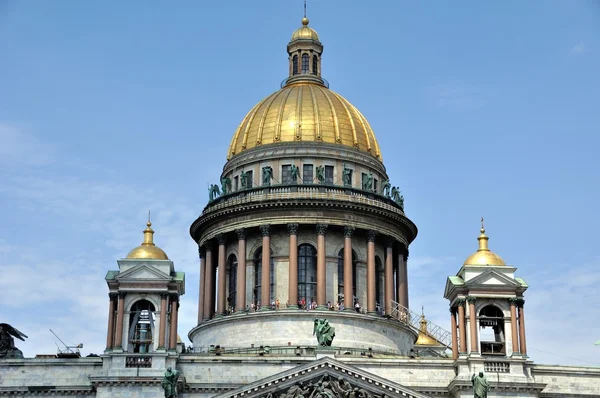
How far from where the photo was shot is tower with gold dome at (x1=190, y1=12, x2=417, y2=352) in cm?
8431

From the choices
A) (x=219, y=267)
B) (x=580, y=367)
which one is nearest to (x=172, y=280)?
(x=219, y=267)

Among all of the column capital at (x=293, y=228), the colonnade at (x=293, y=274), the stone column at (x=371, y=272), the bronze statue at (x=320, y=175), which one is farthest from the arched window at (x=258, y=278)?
the stone column at (x=371, y=272)

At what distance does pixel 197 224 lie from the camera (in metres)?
89.9

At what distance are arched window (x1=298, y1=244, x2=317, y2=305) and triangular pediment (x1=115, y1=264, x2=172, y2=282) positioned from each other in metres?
13.0

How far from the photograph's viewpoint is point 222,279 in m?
87.0

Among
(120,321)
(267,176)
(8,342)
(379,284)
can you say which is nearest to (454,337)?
(379,284)

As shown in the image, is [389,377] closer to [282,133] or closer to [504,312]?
[504,312]

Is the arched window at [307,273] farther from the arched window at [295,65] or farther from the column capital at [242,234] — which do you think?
the arched window at [295,65]

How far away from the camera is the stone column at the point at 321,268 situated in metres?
83.6

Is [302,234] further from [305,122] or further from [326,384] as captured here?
[326,384]

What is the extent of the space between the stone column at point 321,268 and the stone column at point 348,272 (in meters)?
1.37

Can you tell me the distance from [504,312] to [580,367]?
17.4 ft

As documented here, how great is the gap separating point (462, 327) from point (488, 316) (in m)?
2.06

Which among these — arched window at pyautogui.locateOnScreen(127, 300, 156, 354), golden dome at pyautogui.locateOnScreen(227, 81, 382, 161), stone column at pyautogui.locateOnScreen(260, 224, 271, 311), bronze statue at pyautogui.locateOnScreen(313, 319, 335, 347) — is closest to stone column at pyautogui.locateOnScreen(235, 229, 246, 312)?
stone column at pyautogui.locateOnScreen(260, 224, 271, 311)
